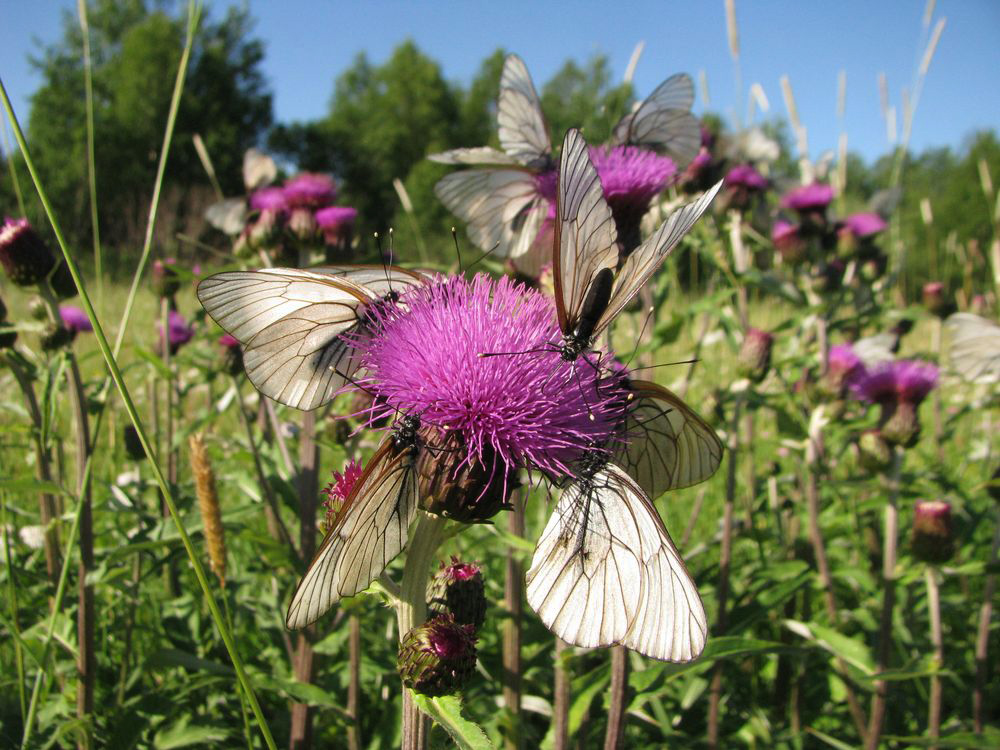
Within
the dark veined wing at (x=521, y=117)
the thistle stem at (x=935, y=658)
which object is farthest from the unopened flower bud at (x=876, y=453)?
the dark veined wing at (x=521, y=117)

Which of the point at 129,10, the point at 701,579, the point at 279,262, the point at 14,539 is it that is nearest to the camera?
the point at 14,539

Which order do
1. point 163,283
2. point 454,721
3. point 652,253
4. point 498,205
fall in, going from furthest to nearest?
1. point 163,283
2. point 498,205
3. point 652,253
4. point 454,721

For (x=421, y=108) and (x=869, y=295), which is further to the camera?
(x=421, y=108)

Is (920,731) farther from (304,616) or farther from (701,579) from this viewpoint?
(304,616)

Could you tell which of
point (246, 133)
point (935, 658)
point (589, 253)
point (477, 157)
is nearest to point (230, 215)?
point (477, 157)

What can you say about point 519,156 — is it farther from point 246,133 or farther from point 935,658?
point 246,133

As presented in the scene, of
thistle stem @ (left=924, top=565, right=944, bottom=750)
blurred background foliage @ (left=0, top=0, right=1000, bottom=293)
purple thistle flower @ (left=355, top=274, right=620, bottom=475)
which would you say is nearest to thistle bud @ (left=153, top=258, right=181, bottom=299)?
purple thistle flower @ (left=355, top=274, right=620, bottom=475)

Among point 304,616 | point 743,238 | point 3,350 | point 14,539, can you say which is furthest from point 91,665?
point 743,238
